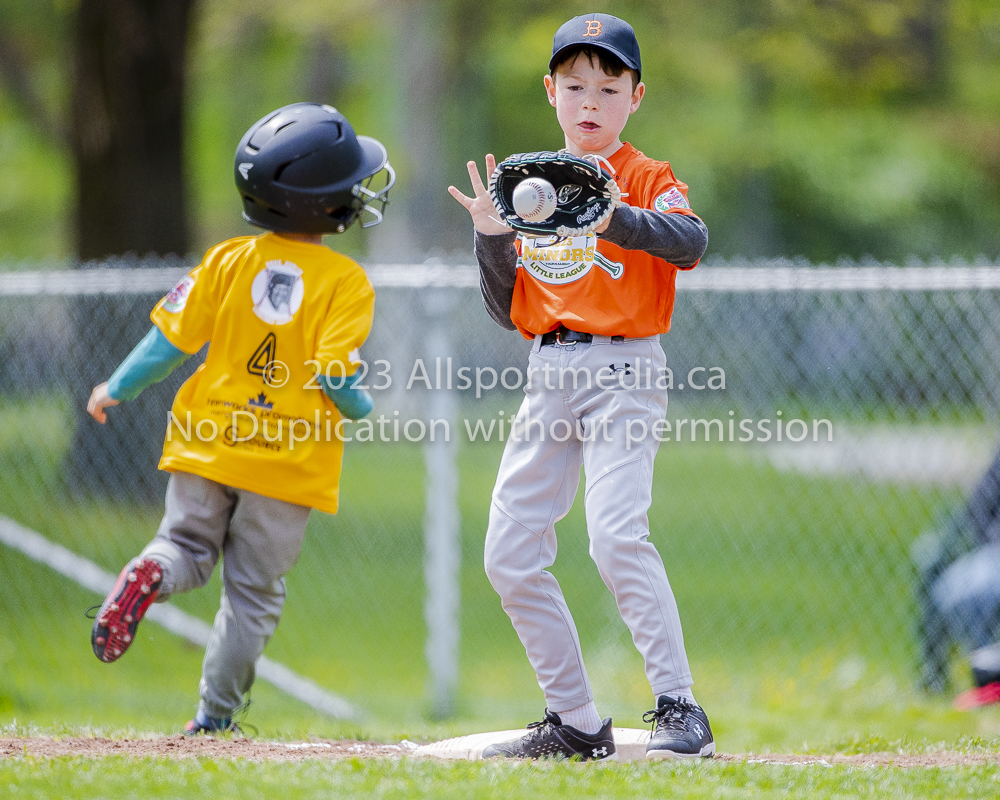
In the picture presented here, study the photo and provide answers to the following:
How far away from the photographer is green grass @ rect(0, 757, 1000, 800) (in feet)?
8.27

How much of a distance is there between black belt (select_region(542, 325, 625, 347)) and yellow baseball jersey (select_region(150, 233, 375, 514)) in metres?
0.58

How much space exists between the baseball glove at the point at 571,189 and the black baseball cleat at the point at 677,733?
3.95ft

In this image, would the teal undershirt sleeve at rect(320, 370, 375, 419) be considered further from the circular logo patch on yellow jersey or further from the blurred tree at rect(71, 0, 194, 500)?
the blurred tree at rect(71, 0, 194, 500)

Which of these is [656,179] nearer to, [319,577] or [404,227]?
[319,577]

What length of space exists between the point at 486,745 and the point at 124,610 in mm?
1089

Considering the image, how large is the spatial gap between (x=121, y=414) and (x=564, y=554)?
2.83 meters

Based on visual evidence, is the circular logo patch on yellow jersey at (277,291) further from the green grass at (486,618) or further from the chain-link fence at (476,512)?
the green grass at (486,618)

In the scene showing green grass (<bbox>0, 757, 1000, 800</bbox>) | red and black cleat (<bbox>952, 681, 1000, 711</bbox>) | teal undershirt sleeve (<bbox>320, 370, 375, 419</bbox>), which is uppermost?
teal undershirt sleeve (<bbox>320, 370, 375, 419</bbox>)

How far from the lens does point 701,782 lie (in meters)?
2.67

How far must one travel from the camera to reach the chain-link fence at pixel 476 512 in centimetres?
484

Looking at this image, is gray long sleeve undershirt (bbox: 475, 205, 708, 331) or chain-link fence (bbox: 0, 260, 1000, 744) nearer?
gray long sleeve undershirt (bbox: 475, 205, 708, 331)

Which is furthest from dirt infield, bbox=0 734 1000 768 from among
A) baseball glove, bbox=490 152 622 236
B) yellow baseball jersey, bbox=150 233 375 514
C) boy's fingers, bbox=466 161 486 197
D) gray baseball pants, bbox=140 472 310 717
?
boy's fingers, bbox=466 161 486 197

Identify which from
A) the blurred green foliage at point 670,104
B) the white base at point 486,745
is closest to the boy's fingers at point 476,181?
the white base at point 486,745

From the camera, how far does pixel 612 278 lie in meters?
2.95
